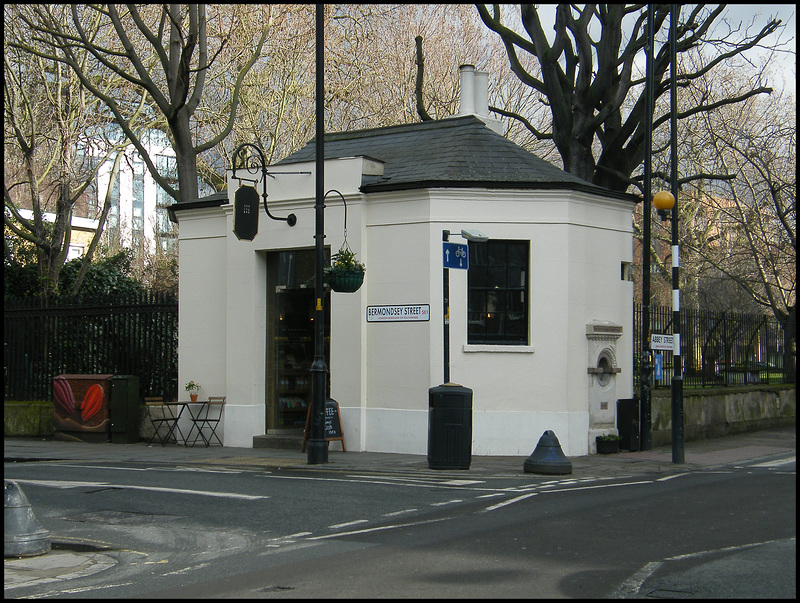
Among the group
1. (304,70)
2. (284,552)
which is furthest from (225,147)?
(284,552)

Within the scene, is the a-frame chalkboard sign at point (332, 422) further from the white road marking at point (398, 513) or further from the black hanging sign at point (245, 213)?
the white road marking at point (398, 513)

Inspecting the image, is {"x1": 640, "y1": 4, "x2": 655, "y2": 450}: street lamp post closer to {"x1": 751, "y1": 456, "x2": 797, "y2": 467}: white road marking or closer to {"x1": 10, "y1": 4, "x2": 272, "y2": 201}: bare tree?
{"x1": 751, "y1": 456, "x2": 797, "y2": 467}: white road marking

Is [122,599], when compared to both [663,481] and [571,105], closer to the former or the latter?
[663,481]

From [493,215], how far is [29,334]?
12.2m

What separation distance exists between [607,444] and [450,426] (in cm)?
413

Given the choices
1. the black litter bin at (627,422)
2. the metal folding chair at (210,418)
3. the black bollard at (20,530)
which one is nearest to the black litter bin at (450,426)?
the black litter bin at (627,422)

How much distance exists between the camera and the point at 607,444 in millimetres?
17172

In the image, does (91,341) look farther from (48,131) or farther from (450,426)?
(450,426)

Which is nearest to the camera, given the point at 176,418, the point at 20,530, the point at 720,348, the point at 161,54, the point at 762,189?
the point at 20,530

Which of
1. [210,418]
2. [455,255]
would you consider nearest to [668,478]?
[455,255]

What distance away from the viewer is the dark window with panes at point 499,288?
1719 centimetres

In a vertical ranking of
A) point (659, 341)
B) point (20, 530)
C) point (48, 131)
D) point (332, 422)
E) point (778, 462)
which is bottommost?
point (778, 462)

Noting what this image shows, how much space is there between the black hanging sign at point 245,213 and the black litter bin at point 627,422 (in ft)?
24.8

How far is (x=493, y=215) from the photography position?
1708cm
